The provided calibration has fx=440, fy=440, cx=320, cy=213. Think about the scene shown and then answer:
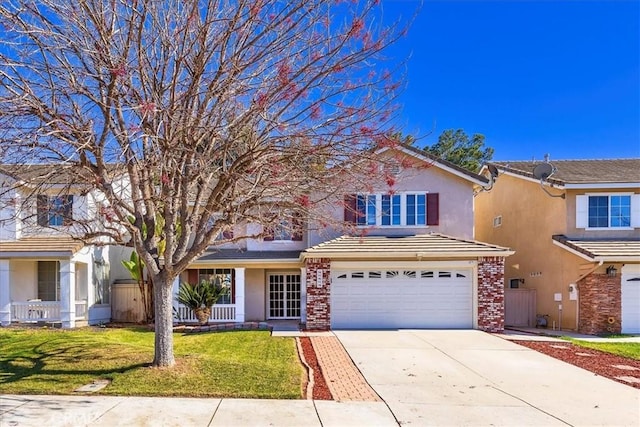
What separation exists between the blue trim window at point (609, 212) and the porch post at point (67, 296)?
19.0 meters

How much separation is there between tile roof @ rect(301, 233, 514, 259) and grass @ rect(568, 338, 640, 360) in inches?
134

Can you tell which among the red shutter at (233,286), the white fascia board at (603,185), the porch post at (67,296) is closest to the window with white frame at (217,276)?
the red shutter at (233,286)

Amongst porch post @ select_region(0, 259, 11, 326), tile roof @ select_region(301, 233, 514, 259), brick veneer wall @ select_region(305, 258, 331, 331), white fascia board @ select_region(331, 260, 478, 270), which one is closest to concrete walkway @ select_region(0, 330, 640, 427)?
brick veneer wall @ select_region(305, 258, 331, 331)

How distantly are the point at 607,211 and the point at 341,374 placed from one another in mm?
13283

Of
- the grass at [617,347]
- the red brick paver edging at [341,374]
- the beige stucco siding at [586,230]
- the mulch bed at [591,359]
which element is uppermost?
the beige stucco siding at [586,230]

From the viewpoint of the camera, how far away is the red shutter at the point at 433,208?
1691 centimetres

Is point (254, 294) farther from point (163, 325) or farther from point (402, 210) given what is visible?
point (163, 325)

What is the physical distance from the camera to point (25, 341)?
11.6m

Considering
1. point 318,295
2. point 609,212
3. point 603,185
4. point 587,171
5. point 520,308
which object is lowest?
point 520,308

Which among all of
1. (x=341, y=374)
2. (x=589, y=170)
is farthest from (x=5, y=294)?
(x=589, y=170)

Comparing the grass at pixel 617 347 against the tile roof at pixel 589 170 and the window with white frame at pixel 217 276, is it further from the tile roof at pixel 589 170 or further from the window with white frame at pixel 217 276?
the window with white frame at pixel 217 276

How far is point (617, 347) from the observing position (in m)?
12.4

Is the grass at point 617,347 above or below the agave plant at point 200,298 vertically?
below

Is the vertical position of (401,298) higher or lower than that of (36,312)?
higher
